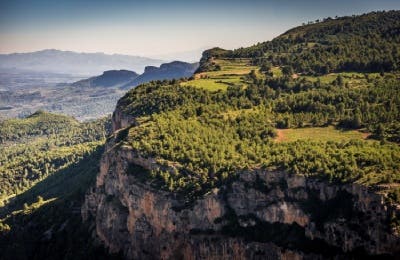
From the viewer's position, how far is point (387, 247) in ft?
252

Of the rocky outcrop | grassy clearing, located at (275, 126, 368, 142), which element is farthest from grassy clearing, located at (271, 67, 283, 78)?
the rocky outcrop

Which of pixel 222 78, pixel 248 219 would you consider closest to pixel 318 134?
pixel 248 219

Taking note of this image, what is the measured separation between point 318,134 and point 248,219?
3227cm

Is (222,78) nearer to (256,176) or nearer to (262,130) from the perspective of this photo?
(262,130)

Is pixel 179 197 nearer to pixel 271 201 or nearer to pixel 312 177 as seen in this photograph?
pixel 271 201

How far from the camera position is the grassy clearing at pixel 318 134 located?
11038 centimetres

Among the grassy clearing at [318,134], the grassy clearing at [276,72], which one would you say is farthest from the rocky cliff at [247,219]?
the grassy clearing at [276,72]

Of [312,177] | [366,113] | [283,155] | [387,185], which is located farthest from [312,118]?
[387,185]

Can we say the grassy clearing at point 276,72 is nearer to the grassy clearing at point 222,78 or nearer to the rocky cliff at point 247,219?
the grassy clearing at point 222,78

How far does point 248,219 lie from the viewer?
94188 millimetres

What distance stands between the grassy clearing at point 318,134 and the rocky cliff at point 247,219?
819 inches

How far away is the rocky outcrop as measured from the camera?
81.7 m

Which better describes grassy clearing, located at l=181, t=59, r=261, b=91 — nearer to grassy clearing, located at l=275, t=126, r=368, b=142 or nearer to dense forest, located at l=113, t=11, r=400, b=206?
dense forest, located at l=113, t=11, r=400, b=206

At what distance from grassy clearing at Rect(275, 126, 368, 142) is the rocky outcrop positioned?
21.0 meters
